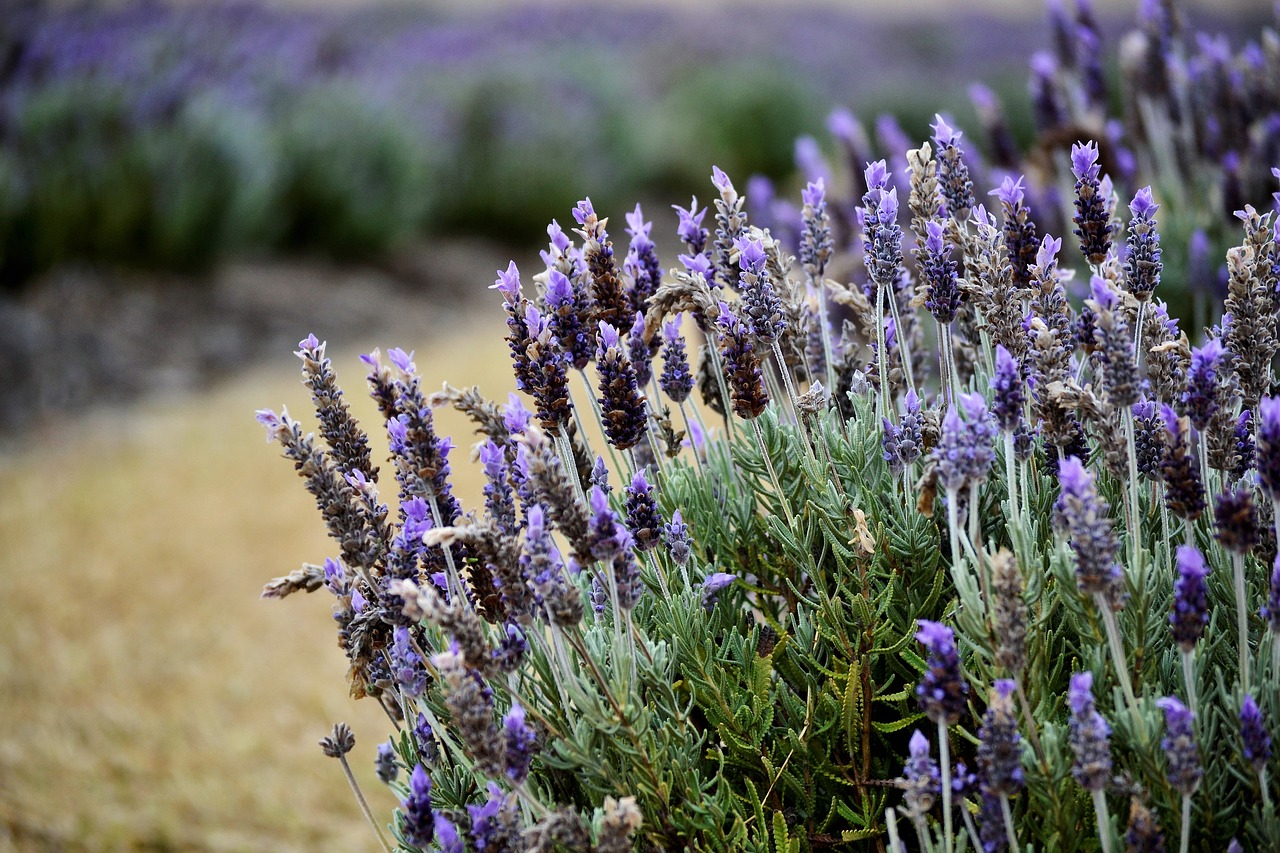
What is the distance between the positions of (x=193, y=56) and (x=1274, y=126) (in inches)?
307

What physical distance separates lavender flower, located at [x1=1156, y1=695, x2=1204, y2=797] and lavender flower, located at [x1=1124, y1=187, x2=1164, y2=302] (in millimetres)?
489

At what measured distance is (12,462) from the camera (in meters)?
5.12

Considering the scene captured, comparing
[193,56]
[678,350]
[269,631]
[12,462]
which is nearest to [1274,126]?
[678,350]

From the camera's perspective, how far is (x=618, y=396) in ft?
3.93

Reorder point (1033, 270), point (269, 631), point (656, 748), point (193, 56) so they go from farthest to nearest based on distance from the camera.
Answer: point (193, 56) → point (269, 631) → point (1033, 270) → point (656, 748)

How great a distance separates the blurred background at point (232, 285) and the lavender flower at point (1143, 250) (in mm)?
1740

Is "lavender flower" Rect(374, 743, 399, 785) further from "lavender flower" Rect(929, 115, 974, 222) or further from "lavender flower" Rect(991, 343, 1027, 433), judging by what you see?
"lavender flower" Rect(929, 115, 974, 222)

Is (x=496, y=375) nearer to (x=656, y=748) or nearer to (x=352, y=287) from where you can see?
(x=352, y=287)

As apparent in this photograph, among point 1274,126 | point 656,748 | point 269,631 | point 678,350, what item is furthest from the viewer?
point 269,631

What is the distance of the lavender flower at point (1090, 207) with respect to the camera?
123cm

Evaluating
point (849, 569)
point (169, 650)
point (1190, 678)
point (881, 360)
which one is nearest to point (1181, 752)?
point (1190, 678)

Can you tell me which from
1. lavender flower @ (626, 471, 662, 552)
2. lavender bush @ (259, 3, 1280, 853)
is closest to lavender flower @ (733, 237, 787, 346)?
lavender bush @ (259, 3, 1280, 853)

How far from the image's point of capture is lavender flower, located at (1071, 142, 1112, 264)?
123 cm

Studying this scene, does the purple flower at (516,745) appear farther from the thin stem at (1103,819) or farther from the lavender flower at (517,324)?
the thin stem at (1103,819)
